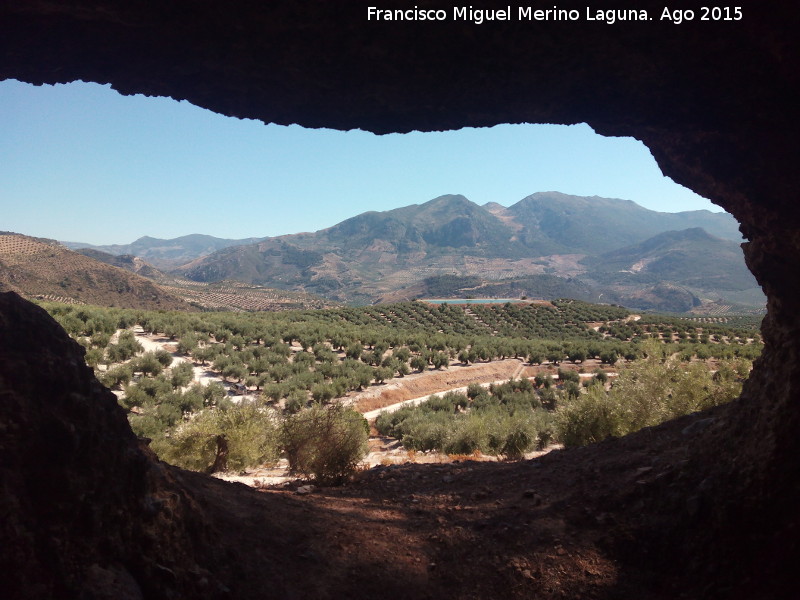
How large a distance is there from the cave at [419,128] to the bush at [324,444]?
3.17 meters

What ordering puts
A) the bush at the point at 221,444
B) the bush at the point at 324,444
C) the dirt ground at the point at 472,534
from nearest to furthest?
the dirt ground at the point at 472,534, the bush at the point at 324,444, the bush at the point at 221,444

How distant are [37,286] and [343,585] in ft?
233

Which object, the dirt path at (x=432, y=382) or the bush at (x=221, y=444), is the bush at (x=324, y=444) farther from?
the dirt path at (x=432, y=382)

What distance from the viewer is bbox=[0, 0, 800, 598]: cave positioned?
126 inches

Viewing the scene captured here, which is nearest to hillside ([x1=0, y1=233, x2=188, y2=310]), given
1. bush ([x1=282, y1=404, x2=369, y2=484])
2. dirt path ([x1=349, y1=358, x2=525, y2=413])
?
dirt path ([x1=349, y1=358, x2=525, y2=413])

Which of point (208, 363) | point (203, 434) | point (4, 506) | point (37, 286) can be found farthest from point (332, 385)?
point (37, 286)

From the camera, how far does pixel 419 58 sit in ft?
18.8

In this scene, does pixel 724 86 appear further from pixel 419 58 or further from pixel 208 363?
pixel 208 363

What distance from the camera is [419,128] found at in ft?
24.5

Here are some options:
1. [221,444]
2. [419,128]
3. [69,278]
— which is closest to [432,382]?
[221,444]

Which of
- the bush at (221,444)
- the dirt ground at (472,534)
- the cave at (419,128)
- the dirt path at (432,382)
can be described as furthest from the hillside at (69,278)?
the dirt ground at (472,534)

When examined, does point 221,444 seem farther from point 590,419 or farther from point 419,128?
point 590,419

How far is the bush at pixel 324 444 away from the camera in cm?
829

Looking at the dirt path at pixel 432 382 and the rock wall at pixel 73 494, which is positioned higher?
the rock wall at pixel 73 494
